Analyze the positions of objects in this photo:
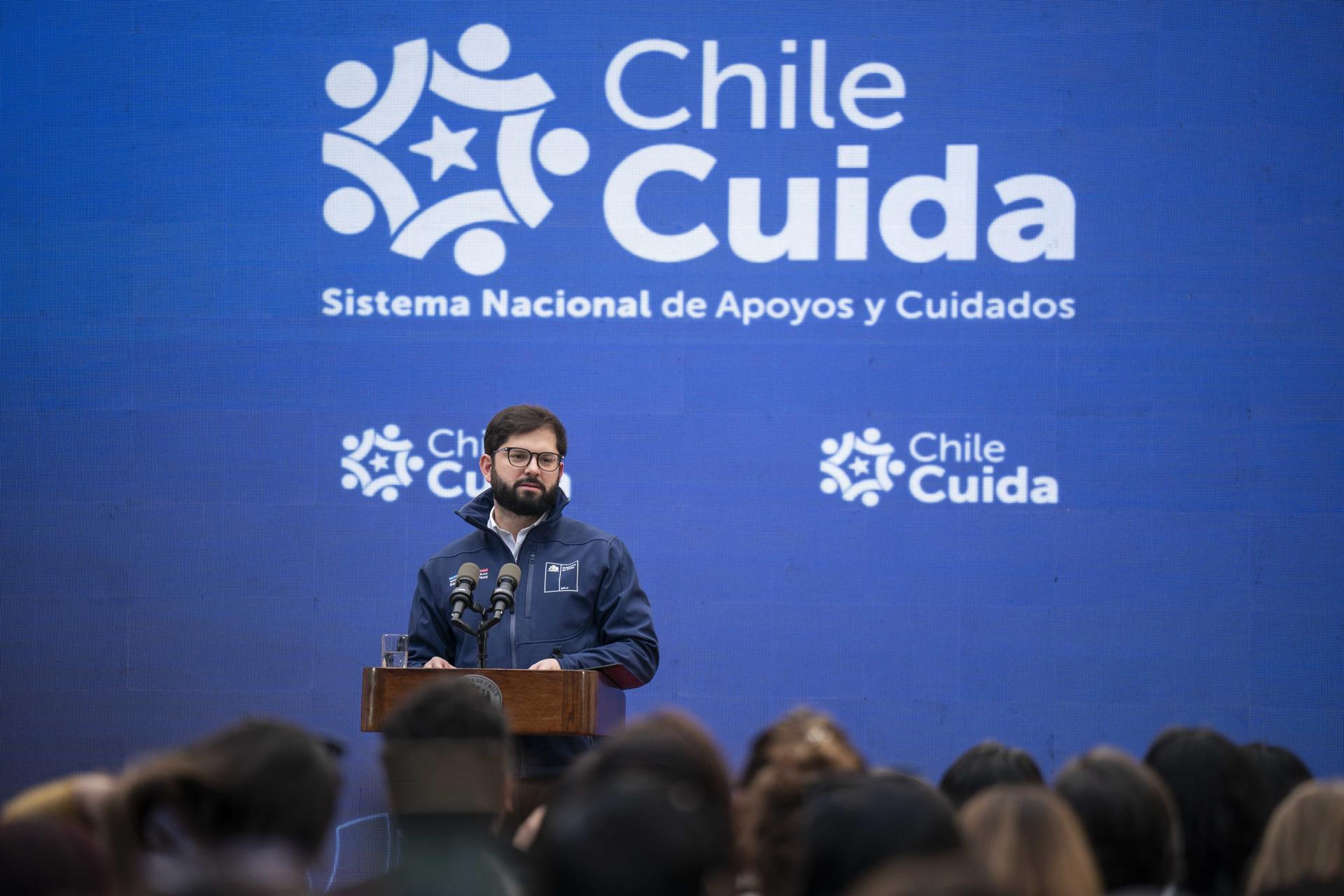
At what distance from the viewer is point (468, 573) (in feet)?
12.4

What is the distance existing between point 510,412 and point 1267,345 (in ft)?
9.81

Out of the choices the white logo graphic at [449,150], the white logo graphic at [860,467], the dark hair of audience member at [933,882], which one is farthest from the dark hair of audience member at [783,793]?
the white logo graphic at [449,150]

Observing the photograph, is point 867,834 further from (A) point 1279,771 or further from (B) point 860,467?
(B) point 860,467

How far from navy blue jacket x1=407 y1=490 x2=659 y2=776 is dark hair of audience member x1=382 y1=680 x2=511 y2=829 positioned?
1.57 meters

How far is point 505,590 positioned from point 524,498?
49 cm

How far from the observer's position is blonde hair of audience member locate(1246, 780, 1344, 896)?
6.30ft

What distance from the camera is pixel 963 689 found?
5.21m

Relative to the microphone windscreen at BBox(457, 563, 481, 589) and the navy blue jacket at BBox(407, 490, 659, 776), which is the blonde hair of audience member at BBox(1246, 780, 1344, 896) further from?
the microphone windscreen at BBox(457, 563, 481, 589)

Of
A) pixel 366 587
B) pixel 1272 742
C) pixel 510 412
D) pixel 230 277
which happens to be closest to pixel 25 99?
pixel 230 277

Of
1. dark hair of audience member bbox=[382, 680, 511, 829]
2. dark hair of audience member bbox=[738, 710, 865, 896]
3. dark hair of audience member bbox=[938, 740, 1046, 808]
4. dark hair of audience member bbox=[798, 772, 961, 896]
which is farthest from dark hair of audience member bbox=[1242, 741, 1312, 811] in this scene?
dark hair of audience member bbox=[382, 680, 511, 829]

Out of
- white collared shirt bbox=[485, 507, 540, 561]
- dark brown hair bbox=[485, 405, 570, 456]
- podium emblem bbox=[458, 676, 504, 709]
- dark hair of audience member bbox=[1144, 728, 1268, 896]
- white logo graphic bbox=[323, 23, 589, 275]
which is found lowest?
dark hair of audience member bbox=[1144, 728, 1268, 896]

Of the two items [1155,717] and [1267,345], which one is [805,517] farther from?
[1267,345]

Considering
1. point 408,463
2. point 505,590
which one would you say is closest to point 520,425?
point 505,590

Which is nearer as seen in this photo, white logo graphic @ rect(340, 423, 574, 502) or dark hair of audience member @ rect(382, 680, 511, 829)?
dark hair of audience member @ rect(382, 680, 511, 829)
